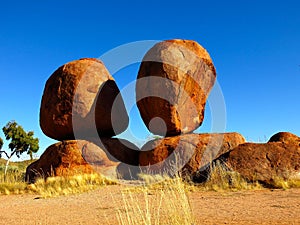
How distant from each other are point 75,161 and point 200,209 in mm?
7505

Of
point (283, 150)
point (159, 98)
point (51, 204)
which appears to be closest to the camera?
point (51, 204)

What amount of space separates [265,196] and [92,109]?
8.30 metres

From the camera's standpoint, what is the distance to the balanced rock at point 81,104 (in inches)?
554

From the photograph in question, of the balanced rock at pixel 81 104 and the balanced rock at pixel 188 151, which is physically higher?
the balanced rock at pixel 81 104

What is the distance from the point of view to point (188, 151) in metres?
12.1

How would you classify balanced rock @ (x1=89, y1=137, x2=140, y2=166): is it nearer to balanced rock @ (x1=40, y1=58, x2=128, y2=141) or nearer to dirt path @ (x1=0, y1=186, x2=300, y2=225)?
balanced rock @ (x1=40, y1=58, x2=128, y2=141)

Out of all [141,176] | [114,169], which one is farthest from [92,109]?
[141,176]

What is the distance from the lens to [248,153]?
10.4 metres

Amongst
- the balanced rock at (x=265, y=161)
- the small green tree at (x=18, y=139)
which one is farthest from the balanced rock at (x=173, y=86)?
the small green tree at (x=18, y=139)

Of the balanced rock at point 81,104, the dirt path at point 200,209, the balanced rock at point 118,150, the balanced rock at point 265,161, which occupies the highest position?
the balanced rock at point 81,104

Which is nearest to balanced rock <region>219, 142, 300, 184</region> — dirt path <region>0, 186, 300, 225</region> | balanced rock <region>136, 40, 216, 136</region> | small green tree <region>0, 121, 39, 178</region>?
dirt path <region>0, 186, 300, 225</region>

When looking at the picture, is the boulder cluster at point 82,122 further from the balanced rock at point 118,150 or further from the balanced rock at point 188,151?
the balanced rock at point 188,151

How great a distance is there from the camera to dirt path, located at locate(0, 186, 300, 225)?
543 cm

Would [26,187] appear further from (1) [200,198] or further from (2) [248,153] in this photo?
(2) [248,153]
